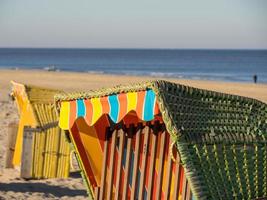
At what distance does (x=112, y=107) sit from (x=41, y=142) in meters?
4.47

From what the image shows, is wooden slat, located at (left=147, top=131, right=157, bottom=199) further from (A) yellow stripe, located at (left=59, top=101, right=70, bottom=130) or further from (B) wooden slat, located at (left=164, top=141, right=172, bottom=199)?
(A) yellow stripe, located at (left=59, top=101, right=70, bottom=130)

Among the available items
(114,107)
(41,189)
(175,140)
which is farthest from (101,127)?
(41,189)

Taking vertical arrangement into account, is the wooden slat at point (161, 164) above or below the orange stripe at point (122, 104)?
below

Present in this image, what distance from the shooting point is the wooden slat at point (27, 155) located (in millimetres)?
8648

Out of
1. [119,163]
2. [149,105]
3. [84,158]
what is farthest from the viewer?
[84,158]

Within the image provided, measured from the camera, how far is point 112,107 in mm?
4418

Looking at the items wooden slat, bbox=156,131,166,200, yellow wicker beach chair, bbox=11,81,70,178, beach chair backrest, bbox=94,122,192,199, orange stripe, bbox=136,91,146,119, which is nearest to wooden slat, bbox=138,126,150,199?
Answer: beach chair backrest, bbox=94,122,192,199

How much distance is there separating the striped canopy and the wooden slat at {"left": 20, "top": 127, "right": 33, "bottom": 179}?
3597 mm

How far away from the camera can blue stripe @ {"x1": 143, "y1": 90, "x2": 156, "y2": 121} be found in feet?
12.8

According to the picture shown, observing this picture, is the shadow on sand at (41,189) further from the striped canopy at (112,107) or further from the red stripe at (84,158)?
the striped canopy at (112,107)

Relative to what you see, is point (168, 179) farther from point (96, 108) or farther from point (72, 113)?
point (72, 113)

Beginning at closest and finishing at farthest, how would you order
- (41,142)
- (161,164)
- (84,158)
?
(161,164) < (84,158) < (41,142)

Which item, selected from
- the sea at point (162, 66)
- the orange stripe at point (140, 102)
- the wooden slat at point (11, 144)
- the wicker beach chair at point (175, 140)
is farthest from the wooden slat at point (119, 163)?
the sea at point (162, 66)

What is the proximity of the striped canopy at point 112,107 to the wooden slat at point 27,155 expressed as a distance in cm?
360
